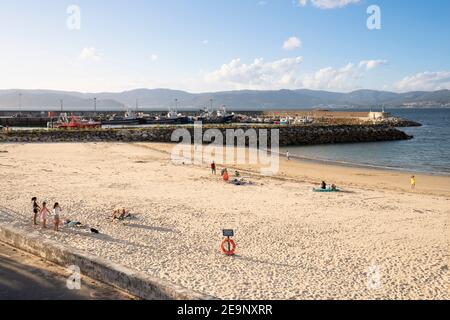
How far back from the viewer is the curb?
8398 mm

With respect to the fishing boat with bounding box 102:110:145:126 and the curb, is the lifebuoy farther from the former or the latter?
the fishing boat with bounding box 102:110:145:126

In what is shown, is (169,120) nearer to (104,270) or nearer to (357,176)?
(357,176)

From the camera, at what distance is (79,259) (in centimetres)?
980

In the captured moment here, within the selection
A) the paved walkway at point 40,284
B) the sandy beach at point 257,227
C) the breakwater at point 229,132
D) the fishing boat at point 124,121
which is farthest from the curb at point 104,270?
the fishing boat at point 124,121

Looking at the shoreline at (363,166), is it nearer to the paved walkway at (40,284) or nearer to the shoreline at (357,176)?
the shoreline at (357,176)

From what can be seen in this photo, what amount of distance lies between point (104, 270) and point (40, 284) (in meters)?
1.27

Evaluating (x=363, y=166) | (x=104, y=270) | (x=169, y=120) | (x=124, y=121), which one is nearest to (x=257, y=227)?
(x=104, y=270)

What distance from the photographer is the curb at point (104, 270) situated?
8398 millimetres

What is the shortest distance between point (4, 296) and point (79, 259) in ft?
5.80

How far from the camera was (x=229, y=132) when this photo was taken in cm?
5812

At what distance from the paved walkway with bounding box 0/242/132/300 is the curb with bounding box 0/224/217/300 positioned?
0.17m

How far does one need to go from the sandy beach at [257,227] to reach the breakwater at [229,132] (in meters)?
19.9

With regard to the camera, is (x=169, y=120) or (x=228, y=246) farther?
(x=169, y=120)

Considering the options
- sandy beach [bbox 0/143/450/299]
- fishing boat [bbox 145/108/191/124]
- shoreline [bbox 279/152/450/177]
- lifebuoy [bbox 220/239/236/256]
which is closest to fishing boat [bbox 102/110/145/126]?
fishing boat [bbox 145/108/191/124]
